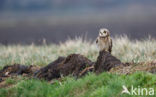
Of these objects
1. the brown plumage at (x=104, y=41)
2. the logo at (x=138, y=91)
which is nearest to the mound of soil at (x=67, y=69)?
the brown plumage at (x=104, y=41)

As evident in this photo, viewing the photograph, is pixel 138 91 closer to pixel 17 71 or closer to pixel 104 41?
pixel 104 41

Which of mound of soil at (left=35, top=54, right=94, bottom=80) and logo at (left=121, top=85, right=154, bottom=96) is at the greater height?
logo at (left=121, top=85, right=154, bottom=96)

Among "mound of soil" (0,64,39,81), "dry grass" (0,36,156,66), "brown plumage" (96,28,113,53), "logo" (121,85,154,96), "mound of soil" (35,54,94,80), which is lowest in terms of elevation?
"dry grass" (0,36,156,66)

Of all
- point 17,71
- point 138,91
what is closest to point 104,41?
point 17,71

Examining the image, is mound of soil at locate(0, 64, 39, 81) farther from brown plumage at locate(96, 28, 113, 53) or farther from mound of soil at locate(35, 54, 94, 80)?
brown plumage at locate(96, 28, 113, 53)

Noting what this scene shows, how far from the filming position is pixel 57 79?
13469 mm

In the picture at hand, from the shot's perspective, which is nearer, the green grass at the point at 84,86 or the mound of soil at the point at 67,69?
the green grass at the point at 84,86

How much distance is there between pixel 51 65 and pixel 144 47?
7.29 m

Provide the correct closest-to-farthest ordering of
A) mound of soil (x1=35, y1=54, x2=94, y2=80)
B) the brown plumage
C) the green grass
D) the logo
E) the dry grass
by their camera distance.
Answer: the logo → the green grass → the brown plumage → mound of soil (x1=35, y1=54, x2=94, y2=80) → the dry grass

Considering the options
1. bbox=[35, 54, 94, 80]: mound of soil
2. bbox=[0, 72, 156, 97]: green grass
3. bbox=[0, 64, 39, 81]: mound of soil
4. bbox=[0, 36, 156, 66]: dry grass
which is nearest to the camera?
bbox=[0, 72, 156, 97]: green grass

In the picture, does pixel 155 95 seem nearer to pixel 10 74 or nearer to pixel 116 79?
→ pixel 116 79

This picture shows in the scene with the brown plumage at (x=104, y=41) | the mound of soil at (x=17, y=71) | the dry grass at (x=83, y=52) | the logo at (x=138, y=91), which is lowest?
the dry grass at (x=83, y=52)

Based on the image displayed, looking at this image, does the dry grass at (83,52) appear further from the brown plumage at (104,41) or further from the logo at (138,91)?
the logo at (138,91)

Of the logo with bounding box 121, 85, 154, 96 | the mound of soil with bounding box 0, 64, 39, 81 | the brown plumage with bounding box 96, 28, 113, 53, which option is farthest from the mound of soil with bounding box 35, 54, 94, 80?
the logo with bounding box 121, 85, 154, 96
